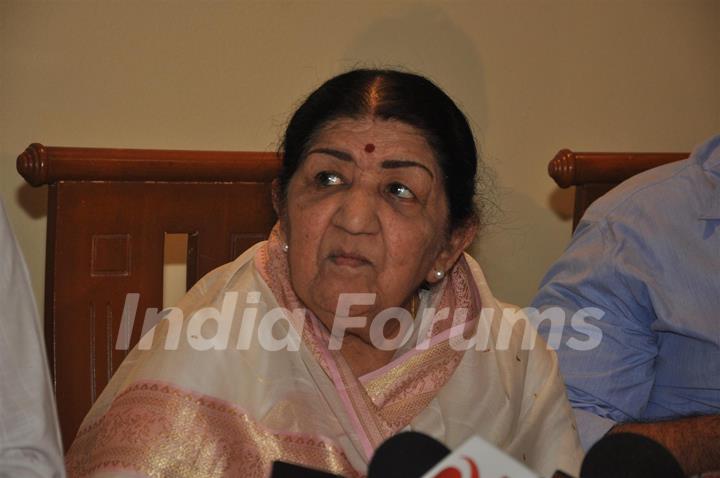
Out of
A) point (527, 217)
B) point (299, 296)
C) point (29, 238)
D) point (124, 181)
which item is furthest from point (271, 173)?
point (527, 217)

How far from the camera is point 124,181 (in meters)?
2.20

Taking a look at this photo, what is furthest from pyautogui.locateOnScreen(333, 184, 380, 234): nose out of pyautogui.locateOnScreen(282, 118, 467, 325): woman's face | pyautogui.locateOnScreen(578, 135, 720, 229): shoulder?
pyautogui.locateOnScreen(578, 135, 720, 229): shoulder

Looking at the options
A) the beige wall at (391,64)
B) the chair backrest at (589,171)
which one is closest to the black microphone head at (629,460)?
the chair backrest at (589,171)

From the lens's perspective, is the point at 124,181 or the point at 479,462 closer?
the point at 479,462

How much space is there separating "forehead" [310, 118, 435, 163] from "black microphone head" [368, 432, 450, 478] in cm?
97

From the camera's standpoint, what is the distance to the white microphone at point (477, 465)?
2.76 ft

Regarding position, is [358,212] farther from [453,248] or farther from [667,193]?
[667,193]

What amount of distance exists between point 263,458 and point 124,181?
811 mm

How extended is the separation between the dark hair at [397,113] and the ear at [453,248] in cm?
4

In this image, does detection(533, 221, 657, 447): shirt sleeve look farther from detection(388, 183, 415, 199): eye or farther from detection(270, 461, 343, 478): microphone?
detection(270, 461, 343, 478): microphone

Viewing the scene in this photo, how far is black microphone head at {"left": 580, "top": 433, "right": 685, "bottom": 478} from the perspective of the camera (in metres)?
0.93

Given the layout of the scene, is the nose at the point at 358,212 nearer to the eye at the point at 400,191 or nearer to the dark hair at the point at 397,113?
the eye at the point at 400,191

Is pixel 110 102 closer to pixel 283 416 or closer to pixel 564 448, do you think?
pixel 283 416

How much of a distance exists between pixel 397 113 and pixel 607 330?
0.72 metres
